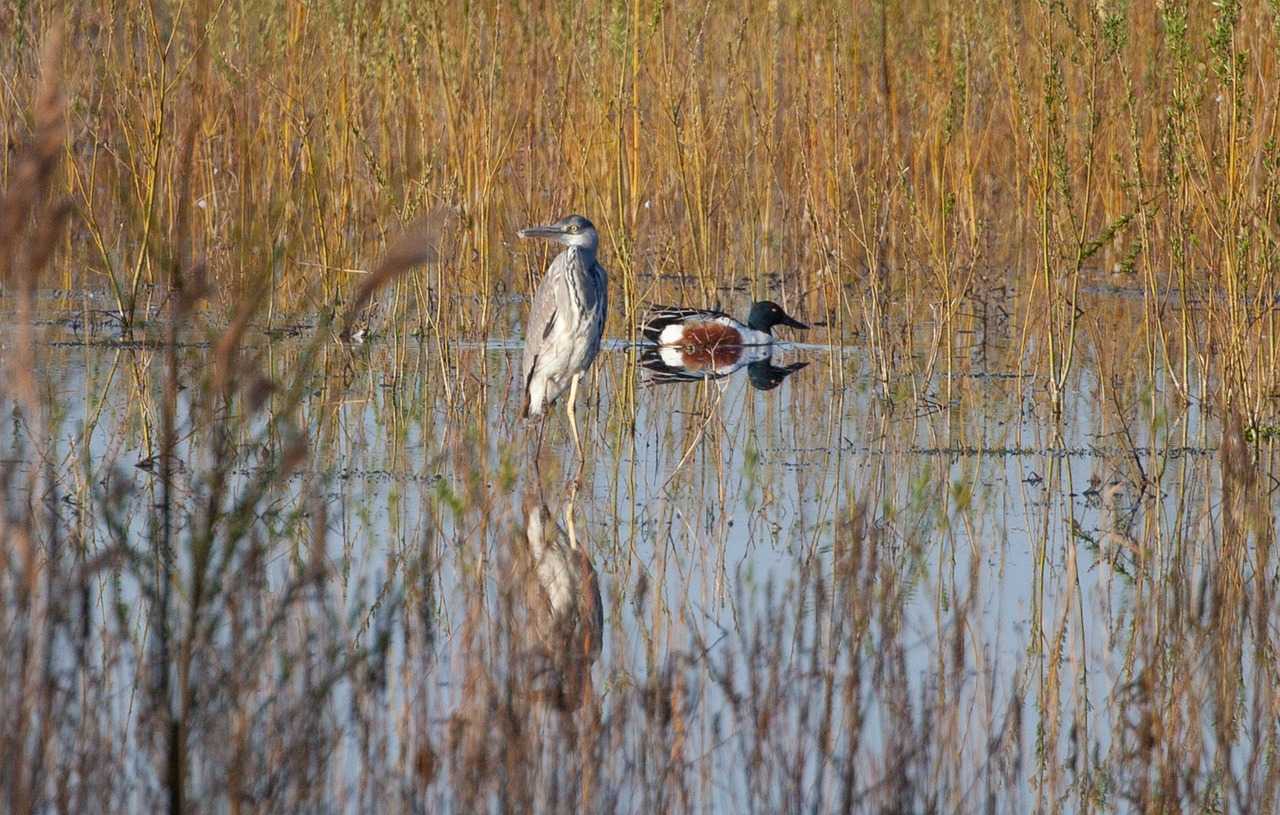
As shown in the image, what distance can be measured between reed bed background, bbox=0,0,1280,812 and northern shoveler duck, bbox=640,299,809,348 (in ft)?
1.09

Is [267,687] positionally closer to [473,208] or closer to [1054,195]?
[473,208]

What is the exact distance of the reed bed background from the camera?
2805mm

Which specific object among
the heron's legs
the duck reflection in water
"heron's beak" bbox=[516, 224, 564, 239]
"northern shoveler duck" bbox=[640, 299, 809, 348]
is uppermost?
"heron's beak" bbox=[516, 224, 564, 239]

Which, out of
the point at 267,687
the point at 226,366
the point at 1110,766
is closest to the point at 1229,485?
the point at 1110,766

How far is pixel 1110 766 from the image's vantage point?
3211 millimetres

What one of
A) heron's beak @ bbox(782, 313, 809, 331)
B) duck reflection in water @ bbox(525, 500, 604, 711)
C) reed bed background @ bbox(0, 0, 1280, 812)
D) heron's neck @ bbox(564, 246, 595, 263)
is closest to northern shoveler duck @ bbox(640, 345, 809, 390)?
heron's beak @ bbox(782, 313, 809, 331)

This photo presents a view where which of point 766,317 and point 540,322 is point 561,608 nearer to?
point 540,322

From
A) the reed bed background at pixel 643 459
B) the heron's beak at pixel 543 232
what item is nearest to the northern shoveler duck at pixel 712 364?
the reed bed background at pixel 643 459

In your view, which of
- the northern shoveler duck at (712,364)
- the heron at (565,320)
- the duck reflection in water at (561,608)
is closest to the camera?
the duck reflection in water at (561,608)

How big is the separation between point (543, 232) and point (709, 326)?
7.13 feet

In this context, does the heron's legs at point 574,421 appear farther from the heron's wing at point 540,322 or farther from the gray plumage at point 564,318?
the heron's wing at point 540,322

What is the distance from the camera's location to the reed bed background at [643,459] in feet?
9.20

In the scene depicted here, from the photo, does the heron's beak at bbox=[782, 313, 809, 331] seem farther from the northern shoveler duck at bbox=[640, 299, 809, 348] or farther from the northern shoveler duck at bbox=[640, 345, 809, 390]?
the northern shoveler duck at bbox=[640, 345, 809, 390]

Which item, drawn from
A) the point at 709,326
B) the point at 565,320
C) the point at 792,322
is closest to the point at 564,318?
the point at 565,320
